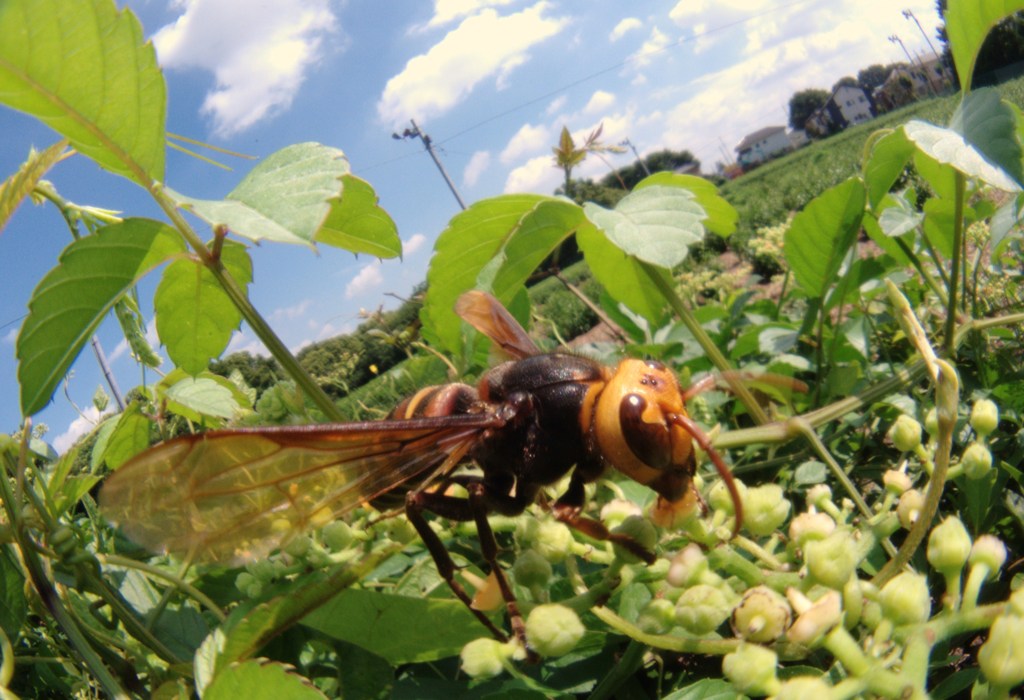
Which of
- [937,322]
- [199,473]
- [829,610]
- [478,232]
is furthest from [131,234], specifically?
[937,322]

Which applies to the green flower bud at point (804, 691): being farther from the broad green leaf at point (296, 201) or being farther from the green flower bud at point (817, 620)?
the broad green leaf at point (296, 201)

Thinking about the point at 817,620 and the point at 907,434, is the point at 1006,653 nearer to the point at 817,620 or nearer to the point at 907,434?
the point at 817,620

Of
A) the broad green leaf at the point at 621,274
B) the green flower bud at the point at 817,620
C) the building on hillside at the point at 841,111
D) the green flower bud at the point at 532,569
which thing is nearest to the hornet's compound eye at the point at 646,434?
the green flower bud at the point at 532,569

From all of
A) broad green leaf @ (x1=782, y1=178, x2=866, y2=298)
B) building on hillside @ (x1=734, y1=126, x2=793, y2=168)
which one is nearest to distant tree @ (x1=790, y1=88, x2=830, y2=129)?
building on hillside @ (x1=734, y1=126, x2=793, y2=168)

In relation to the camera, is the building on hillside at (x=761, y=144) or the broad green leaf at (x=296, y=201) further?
the building on hillside at (x=761, y=144)

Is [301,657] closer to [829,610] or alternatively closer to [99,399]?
[829,610]

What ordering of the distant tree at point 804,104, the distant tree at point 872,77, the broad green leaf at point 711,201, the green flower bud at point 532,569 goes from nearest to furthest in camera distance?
the green flower bud at point 532,569 < the broad green leaf at point 711,201 < the distant tree at point 872,77 < the distant tree at point 804,104

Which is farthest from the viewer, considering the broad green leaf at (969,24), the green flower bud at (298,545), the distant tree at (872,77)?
the distant tree at (872,77)
